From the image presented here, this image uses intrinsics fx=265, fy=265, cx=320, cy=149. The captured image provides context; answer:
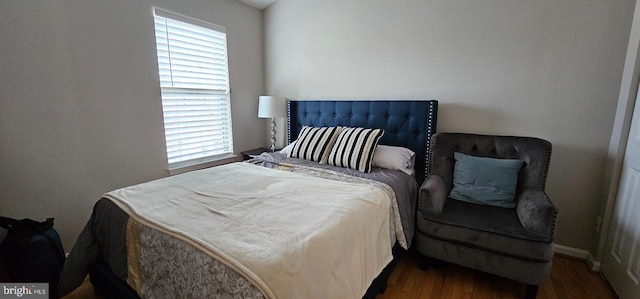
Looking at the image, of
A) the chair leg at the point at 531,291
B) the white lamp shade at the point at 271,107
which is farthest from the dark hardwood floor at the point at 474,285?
the white lamp shade at the point at 271,107

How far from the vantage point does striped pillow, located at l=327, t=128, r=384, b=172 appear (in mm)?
2182

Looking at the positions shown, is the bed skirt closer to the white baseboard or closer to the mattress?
the mattress

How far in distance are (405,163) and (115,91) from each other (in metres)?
2.48

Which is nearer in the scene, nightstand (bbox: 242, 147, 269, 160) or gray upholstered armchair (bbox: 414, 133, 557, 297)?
gray upholstered armchair (bbox: 414, 133, 557, 297)

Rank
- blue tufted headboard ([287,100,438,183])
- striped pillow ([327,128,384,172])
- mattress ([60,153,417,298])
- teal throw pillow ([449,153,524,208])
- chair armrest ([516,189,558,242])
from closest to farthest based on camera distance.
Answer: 1. mattress ([60,153,417,298])
2. chair armrest ([516,189,558,242])
3. teal throw pillow ([449,153,524,208])
4. striped pillow ([327,128,384,172])
5. blue tufted headboard ([287,100,438,183])

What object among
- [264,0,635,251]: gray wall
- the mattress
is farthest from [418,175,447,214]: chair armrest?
[264,0,635,251]: gray wall

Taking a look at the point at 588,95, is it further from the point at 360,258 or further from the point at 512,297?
the point at 360,258

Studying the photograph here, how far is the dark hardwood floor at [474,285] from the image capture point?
5.68ft

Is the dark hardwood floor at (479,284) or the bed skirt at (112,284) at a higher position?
the bed skirt at (112,284)

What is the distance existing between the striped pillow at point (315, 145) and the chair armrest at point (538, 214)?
1.46m

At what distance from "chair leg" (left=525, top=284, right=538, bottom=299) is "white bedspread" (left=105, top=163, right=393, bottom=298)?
892 mm

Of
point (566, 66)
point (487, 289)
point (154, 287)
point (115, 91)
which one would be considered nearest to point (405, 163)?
point (487, 289)

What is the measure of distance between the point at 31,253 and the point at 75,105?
1.04 m

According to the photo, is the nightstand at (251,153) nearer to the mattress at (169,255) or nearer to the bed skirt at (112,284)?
the mattress at (169,255)
